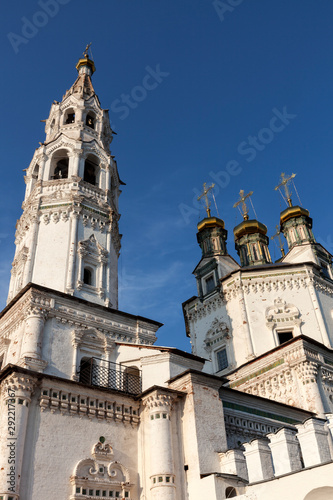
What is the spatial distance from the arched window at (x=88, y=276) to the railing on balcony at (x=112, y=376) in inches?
109

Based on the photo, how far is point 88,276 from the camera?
14961 millimetres

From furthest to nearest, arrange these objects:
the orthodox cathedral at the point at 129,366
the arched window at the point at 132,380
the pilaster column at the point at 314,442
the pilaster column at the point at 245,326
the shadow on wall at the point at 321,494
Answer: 1. the pilaster column at the point at 245,326
2. the arched window at the point at 132,380
3. the orthodox cathedral at the point at 129,366
4. the pilaster column at the point at 314,442
5. the shadow on wall at the point at 321,494

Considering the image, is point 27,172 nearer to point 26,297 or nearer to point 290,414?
point 26,297

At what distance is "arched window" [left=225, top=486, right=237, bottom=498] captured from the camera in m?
9.03

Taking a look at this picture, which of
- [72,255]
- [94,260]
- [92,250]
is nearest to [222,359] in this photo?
[94,260]

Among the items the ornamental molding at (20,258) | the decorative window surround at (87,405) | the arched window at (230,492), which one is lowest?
the arched window at (230,492)

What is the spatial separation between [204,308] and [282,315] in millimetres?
3680

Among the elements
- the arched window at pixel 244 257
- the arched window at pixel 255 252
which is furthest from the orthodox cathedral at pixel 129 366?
the arched window at pixel 244 257

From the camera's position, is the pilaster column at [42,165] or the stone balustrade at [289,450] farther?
the pilaster column at [42,165]

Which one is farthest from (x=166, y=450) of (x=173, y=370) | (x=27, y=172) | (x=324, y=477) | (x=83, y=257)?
(x=27, y=172)

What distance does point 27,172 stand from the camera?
59.1 ft

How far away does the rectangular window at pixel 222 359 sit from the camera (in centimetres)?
1866

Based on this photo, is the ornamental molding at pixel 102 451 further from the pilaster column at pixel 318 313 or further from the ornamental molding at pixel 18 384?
the pilaster column at pixel 318 313

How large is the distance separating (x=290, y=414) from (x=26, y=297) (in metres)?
7.92
